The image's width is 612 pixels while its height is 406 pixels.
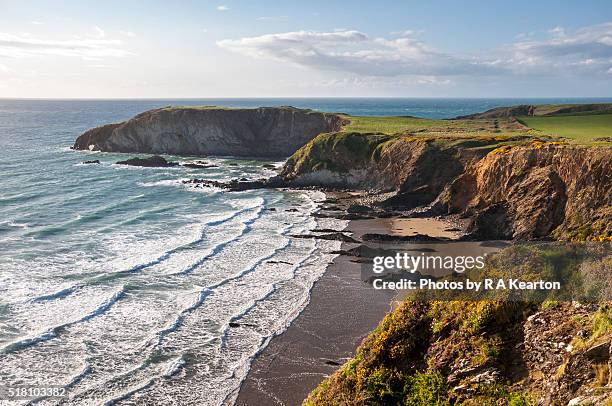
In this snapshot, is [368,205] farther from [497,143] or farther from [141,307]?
[141,307]

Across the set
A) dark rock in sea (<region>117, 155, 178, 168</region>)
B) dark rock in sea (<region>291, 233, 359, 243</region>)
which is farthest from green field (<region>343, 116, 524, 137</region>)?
dark rock in sea (<region>117, 155, 178, 168</region>)

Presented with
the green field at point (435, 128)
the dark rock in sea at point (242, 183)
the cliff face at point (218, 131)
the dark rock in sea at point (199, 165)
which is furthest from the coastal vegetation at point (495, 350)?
the cliff face at point (218, 131)

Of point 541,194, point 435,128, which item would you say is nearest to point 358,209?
point 541,194

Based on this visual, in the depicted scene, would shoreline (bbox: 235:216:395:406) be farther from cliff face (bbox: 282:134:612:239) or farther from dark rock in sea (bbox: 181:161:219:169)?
dark rock in sea (bbox: 181:161:219:169)

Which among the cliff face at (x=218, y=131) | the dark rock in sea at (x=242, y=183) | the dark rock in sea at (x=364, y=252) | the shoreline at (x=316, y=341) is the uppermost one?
the cliff face at (x=218, y=131)

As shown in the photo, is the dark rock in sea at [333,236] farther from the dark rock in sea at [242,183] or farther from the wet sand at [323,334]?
the dark rock in sea at [242,183]
